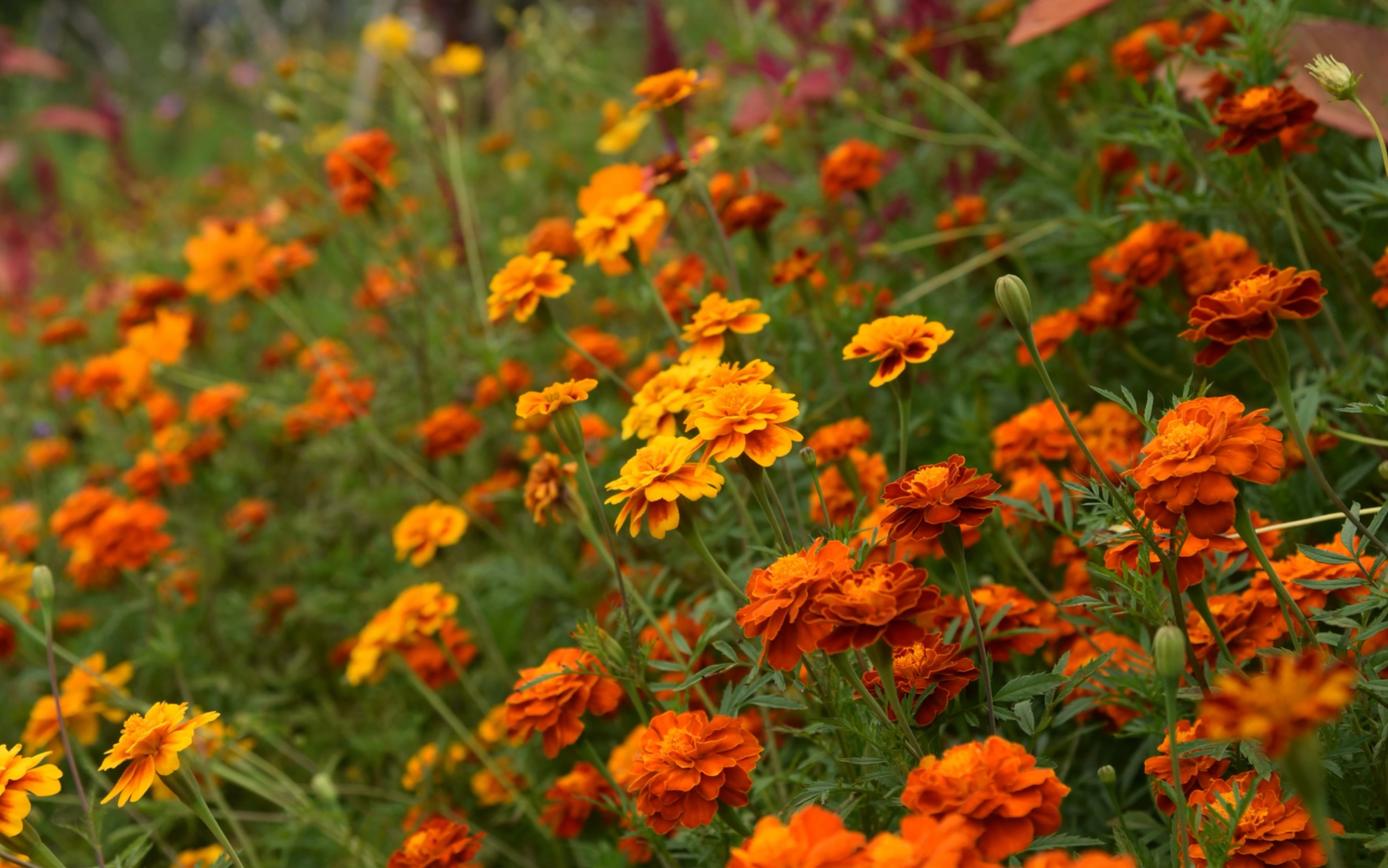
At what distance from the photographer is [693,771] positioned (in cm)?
→ 88

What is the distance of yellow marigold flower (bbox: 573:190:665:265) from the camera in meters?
1.33

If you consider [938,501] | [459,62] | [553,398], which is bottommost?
[938,501]

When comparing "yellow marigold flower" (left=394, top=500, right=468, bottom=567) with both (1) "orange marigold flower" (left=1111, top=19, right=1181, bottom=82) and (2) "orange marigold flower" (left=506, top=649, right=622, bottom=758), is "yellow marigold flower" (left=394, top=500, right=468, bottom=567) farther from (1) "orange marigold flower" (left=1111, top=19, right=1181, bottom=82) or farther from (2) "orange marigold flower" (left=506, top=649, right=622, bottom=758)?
(1) "orange marigold flower" (left=1111, top=19, right=1181, bottom=82)

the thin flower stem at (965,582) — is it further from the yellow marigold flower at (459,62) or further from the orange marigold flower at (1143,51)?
the yellow marigold flower at (459,62)

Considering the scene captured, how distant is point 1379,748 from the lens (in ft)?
2.73

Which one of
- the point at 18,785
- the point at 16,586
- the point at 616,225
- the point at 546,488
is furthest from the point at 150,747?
the point at 16,586

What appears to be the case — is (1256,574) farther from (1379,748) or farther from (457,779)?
(457,779)

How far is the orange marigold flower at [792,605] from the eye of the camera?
0.79m

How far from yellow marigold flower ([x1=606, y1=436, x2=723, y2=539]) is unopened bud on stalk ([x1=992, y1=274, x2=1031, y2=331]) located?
30 cm

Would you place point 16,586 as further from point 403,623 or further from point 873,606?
point 873,606

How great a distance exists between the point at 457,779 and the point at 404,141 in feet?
10.2

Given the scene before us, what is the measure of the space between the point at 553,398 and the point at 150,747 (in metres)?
0.50

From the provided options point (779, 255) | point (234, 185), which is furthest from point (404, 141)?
point (779, 255)

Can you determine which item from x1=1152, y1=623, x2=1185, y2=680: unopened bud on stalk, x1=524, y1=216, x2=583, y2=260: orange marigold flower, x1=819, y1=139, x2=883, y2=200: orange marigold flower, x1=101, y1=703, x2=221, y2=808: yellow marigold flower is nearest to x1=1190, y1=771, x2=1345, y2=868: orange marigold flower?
x1=1152, y1=623, x2=1185, y2=680: unopened bud on stalk
